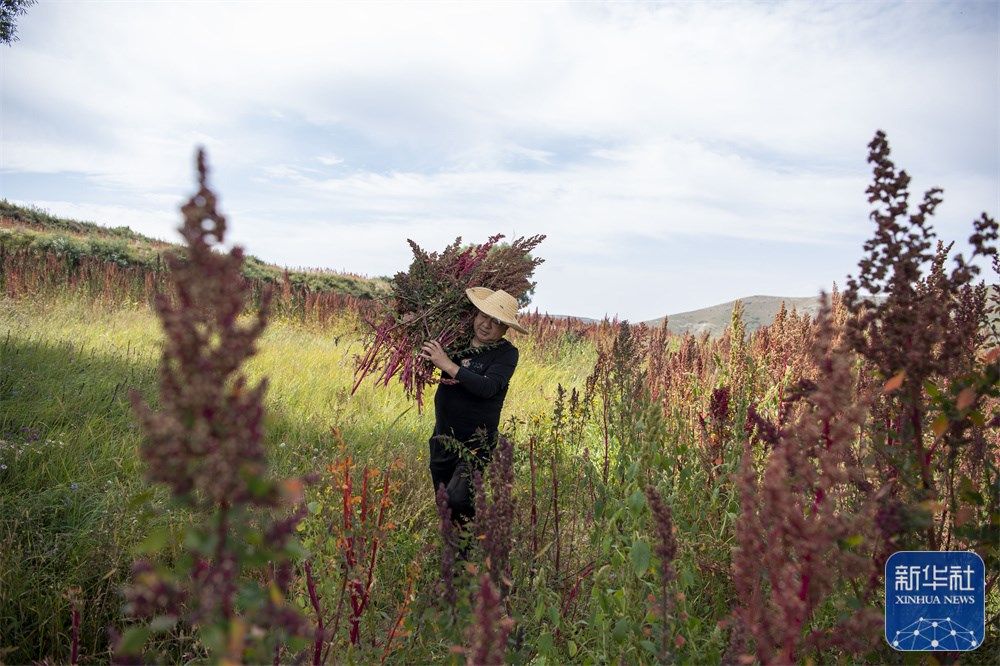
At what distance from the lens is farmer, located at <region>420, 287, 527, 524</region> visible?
3.87 meters

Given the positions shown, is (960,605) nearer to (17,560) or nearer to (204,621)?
(204,621)

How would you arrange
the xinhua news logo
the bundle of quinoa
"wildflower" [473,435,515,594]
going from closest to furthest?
1. the xinhua news logo
2. "wildflower" [473,435,515,594]
3. the bundle of quinoa

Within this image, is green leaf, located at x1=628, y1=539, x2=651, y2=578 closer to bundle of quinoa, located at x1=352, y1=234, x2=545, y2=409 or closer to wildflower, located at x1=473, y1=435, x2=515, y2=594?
wildflower, located at x1=473, y1=435, x2=515, y2=594

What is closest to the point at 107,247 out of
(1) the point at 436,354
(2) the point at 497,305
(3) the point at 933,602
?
(1) the point at 436,354

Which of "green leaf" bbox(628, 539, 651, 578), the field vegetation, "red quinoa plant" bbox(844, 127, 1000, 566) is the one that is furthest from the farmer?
"red quinoa plant" bbox(844, 127, 1000, 566)

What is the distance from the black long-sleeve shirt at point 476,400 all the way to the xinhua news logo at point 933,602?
236 centimetres

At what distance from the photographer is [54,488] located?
400cm

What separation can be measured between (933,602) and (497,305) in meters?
2.54

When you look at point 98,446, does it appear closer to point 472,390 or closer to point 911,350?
point 472,390

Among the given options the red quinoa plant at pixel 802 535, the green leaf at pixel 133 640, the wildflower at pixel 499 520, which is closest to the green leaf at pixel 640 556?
the wildflower at pixel 499 520

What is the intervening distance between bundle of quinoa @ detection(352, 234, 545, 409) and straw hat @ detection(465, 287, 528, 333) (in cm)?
28

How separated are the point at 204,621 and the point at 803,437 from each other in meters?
1.32

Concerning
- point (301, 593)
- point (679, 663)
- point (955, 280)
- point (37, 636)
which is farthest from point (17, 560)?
point (955, 280)

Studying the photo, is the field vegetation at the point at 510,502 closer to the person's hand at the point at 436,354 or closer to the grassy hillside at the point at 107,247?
the person's hand at the point at 436,354
